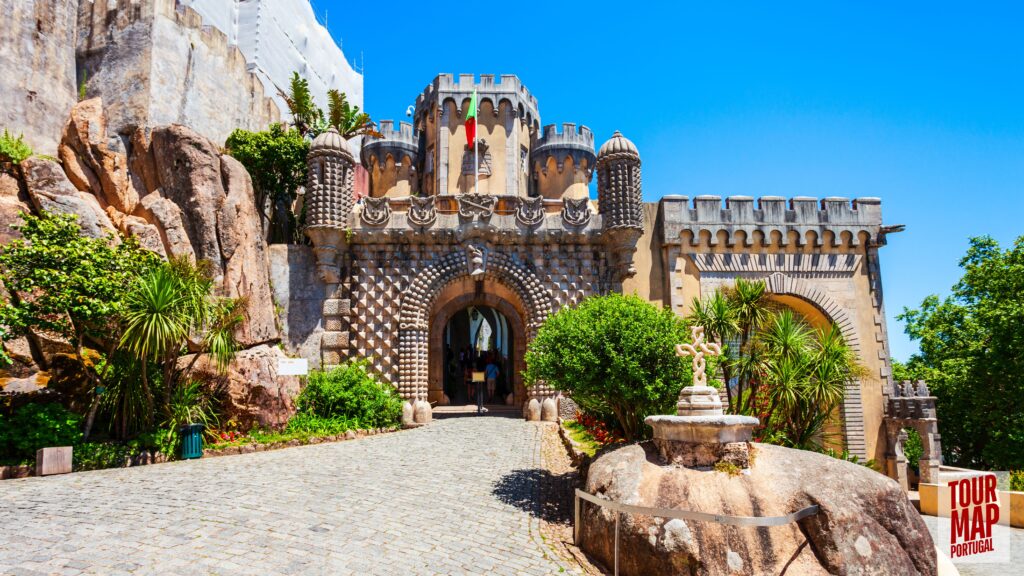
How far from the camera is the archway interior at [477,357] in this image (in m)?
22.9

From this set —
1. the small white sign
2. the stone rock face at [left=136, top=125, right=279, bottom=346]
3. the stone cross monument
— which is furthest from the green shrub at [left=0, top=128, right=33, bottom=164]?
the stone cross monument

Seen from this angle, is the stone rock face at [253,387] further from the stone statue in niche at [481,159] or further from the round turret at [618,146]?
the stone statue in niche at [481,159]

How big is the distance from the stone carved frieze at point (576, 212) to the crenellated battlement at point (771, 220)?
2.92 metres

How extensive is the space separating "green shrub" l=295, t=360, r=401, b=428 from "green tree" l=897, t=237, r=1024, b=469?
847 inches

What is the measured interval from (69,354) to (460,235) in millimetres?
10410

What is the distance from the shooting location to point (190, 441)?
1189 cm

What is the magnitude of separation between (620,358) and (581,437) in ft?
16.9

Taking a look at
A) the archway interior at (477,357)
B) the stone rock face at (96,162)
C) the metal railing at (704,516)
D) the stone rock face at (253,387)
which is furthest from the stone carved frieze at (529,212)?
the metal railing at (704,516)

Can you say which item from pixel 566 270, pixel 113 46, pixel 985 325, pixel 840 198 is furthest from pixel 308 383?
pixel 985 325

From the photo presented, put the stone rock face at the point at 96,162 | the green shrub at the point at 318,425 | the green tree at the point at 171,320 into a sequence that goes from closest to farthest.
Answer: the green tree at the point at 171,320 → the green shrub at the point at 318,425 → the stone rock face at the point at 96,162

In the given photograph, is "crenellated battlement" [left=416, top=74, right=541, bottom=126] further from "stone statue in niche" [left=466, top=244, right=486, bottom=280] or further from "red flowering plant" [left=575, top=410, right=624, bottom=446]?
"red flowering plant" [left=575, top=410, right=624, bottom=446]

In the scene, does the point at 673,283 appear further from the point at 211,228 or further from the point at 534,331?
the point at 211,228

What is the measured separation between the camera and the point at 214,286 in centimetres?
1523

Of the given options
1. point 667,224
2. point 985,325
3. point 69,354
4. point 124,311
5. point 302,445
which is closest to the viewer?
point 124,311
